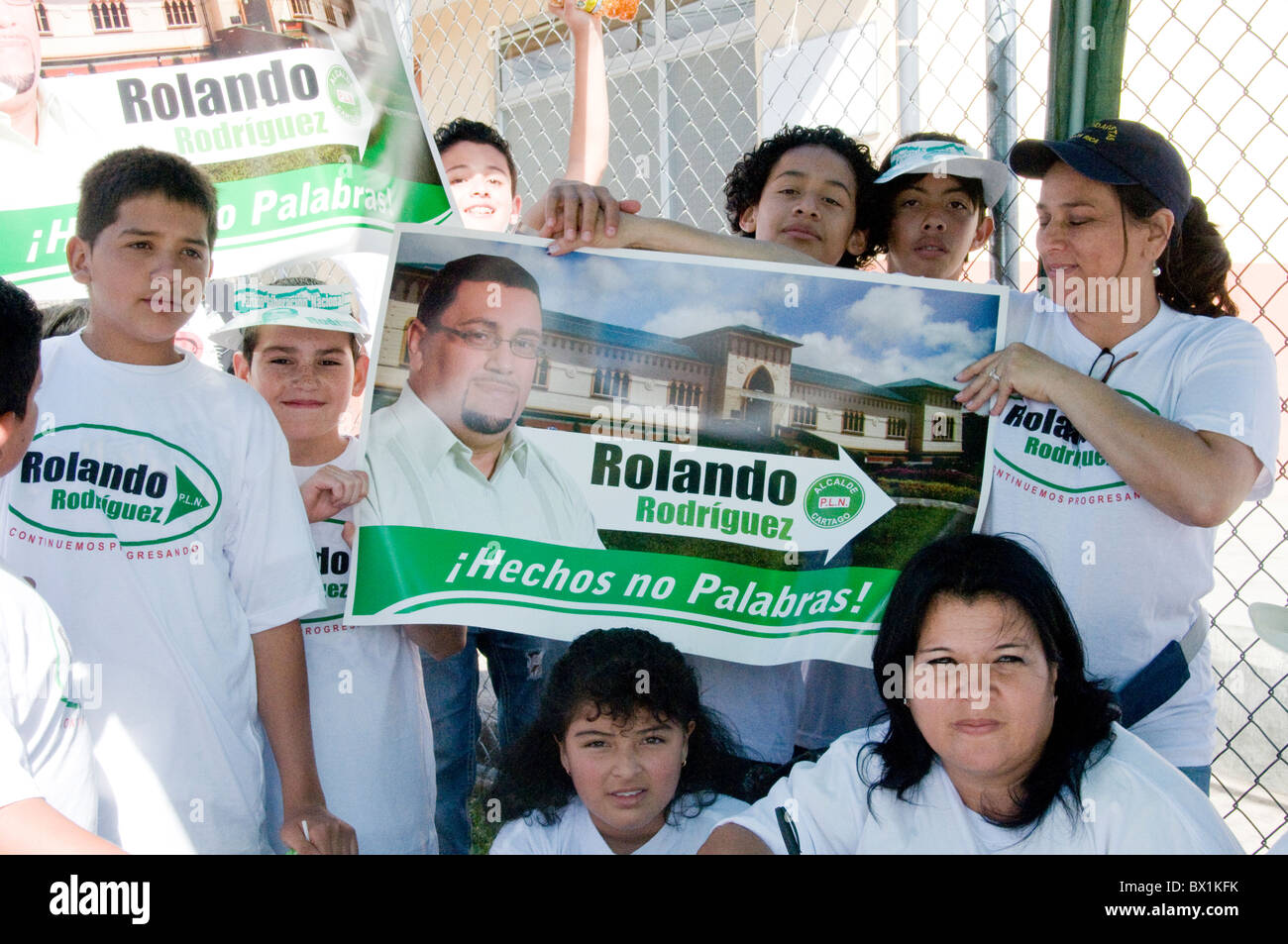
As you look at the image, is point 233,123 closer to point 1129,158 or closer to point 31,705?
point 31,705

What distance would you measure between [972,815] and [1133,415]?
0.79m

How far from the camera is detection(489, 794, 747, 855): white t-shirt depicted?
207 centimetres

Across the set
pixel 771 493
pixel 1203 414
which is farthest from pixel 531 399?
pixel 1203 414

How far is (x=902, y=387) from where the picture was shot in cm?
224

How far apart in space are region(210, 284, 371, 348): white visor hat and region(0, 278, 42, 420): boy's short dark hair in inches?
23.1

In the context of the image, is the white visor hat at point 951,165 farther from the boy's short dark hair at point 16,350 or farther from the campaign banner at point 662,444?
the boy's short dark hair at point 16,350

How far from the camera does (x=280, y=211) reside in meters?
2.52

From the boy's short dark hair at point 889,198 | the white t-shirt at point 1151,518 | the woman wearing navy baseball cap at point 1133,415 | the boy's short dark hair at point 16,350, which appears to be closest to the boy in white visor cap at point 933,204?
the boy's short dark hair at point 889,198

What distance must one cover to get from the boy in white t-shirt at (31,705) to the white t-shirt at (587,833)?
763mm

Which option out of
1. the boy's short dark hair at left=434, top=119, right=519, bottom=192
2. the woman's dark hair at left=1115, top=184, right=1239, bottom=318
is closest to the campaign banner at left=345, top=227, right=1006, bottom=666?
the woman's dark hair at left=1115, top=184, right=1239, bottom=318

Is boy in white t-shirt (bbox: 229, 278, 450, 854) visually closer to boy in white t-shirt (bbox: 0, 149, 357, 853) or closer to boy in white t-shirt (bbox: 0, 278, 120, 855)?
boy in white t-shirt (bbox: 0, 149, 357, 853)

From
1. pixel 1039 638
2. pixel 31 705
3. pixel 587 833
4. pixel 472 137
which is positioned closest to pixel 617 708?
pixel 587 833

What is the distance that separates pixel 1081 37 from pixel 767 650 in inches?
59.4
